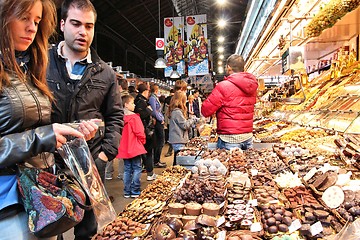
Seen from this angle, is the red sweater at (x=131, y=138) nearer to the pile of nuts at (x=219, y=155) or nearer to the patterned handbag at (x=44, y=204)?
the pile of nuts at (x=219, y=155)

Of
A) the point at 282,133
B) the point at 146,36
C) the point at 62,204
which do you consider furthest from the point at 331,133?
the point at 146,36

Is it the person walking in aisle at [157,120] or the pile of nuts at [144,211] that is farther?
the person walking in aisle at [157,120]

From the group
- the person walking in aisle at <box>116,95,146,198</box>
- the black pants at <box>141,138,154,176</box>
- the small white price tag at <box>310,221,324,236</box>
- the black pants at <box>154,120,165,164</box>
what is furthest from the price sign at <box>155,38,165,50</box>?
the small white price tag at <box>310,221,324,236</box>

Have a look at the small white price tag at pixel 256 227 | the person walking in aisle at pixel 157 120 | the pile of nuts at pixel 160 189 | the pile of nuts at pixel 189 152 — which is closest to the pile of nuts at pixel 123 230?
the small white price tag at pixel 256 227

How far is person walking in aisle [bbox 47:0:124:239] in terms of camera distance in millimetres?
2305

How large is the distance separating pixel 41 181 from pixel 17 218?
0.18m

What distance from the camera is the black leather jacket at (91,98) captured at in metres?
2.31

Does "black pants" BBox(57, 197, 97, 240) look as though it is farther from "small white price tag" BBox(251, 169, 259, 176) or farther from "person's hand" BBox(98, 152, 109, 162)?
"small white price tag" BBox(251, 169, 259, 176)

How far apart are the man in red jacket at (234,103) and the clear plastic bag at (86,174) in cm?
282

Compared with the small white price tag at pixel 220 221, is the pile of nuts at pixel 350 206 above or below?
above

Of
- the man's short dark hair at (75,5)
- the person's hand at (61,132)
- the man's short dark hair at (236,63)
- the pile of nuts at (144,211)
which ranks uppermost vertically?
the man's short dark hair at (75,5)

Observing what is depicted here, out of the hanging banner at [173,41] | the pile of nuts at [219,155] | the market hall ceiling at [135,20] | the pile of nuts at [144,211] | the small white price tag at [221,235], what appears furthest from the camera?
the market hall ceiling at [135,20]

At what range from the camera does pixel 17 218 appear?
1.47 m

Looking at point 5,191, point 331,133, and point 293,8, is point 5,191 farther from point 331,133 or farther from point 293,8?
point 293,8
